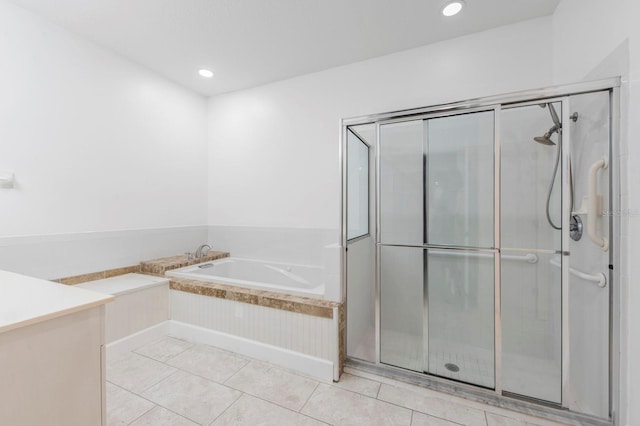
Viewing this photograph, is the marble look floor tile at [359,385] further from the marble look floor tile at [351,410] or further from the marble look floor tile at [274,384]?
the marble look floor tile at [274,384]

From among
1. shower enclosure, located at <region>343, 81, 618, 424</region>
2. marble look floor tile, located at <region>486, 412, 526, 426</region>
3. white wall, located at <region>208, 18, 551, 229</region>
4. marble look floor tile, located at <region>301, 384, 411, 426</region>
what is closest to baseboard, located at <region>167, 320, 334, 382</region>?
marble look floor tile, located at <region>301, 384, 411, 426</region>

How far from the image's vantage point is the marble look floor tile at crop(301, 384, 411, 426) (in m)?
1.46

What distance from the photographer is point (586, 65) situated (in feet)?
5.23

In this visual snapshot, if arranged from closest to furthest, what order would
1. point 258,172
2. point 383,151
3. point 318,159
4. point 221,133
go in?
point 383,151 < point 318,159 < point 258,172 < point 221,133

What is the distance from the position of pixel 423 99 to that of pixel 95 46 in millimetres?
2954

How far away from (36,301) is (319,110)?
2.53m

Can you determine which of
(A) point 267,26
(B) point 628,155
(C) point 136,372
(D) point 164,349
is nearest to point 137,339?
(D) point 164,349

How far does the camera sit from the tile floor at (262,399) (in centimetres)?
147

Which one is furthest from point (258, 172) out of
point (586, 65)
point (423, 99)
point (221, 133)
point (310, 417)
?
point (586, 65)

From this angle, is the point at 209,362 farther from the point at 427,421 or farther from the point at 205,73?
the point at 205,73

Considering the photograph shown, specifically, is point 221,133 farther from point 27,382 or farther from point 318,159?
point 27,382

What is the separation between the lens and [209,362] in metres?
2.03

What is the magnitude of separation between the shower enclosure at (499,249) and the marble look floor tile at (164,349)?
143cm

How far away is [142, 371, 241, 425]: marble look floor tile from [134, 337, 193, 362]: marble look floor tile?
321 millimetres
